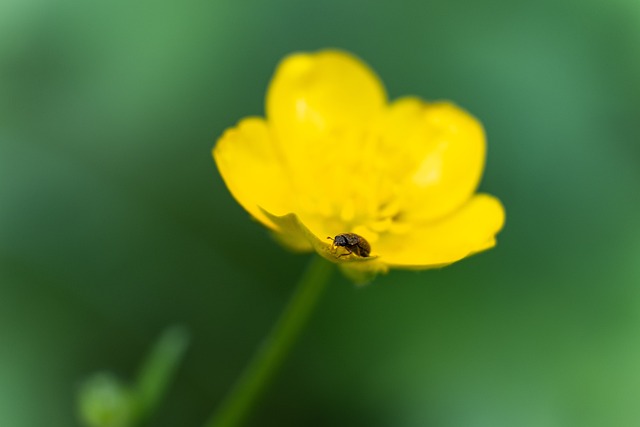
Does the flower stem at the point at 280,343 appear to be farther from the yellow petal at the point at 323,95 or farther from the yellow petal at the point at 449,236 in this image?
the yellow petal at the point at 323,95

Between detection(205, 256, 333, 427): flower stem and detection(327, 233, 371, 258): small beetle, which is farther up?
detection(327, 233, 371, 258): small beetle

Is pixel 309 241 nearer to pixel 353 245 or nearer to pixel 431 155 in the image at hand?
pixel 353 245

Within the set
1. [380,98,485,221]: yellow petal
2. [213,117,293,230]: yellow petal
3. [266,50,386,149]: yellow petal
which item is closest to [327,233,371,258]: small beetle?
[213,117,293,230]: yellow petal

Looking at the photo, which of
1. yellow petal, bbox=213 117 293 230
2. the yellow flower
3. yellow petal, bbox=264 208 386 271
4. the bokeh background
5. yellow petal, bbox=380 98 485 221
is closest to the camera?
yellow petal, bbox=264 208 386 271

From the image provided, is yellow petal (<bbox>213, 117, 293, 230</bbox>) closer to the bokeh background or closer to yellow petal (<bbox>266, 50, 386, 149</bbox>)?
yellow petal (<bbox>266, 50, 386, 149</bbox>)

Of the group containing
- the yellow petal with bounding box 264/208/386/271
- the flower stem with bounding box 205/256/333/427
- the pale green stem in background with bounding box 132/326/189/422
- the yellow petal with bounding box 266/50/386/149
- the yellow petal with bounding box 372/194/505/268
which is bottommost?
the pale green stem in background with bounding box 132/326/189/422

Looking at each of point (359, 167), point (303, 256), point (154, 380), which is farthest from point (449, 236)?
point (303, 256)
